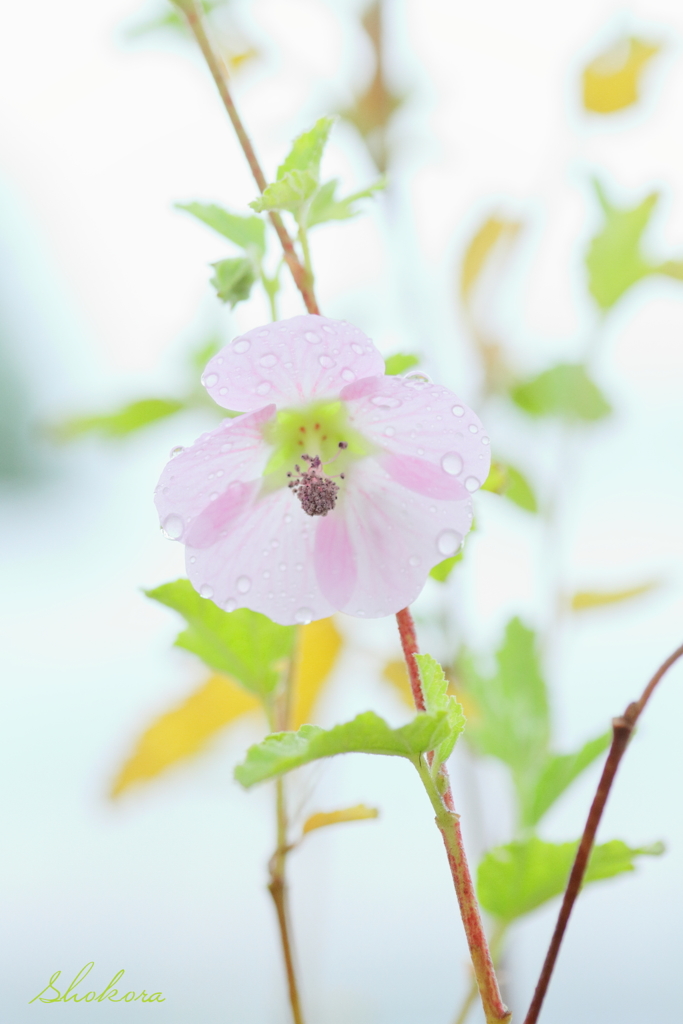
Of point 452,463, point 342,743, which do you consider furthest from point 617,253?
point 342,743

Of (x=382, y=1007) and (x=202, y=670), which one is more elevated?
(x=202, y=670)

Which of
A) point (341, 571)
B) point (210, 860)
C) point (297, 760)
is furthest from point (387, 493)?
point (210, 860)

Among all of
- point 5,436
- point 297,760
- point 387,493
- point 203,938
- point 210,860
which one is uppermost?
point 5,436

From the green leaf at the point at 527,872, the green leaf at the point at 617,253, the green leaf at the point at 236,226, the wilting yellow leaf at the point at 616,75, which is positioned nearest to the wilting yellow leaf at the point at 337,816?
the green leaf at the point at 527,872

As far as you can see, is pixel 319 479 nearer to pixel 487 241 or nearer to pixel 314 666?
pixel 314 666

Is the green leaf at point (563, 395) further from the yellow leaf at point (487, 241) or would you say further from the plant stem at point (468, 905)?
the plant stem at point (468, 905)

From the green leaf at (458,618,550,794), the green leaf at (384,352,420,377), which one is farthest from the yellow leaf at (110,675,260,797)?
the green leaf at (384,352,420,377)

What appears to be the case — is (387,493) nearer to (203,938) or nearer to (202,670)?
(202,670)
